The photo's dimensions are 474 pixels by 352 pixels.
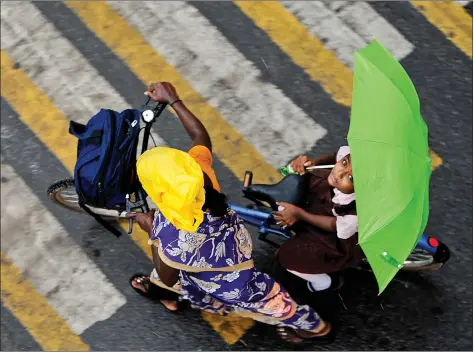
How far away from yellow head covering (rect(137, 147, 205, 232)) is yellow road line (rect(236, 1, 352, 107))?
266 cm

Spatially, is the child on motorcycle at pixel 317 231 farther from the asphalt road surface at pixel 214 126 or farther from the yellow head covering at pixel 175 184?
the yellow head covering at pixel 175 184

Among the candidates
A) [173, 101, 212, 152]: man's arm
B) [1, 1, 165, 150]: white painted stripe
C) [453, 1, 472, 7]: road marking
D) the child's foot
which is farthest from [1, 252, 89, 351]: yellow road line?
[453, 1, 472, 7]: road marking

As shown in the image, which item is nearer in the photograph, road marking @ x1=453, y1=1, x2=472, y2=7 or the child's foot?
the child's foot

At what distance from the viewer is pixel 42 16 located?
517 cm

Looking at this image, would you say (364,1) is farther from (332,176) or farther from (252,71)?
(332,176)

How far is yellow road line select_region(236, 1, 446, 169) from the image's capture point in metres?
5.00

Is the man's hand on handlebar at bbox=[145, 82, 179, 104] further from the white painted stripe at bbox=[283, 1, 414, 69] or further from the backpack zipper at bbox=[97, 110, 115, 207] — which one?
the white painted stripe at bbox=[283, 1, 414, 69]

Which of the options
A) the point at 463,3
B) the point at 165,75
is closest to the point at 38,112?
the point at 165,75

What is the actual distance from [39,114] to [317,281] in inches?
108

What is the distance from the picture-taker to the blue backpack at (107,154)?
130 inches

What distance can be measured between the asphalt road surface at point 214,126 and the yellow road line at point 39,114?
0.01 metres

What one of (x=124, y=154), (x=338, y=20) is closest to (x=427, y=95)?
(x=338, y=20)

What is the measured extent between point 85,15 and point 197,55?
109cm

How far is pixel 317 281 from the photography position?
4129 millimetres
